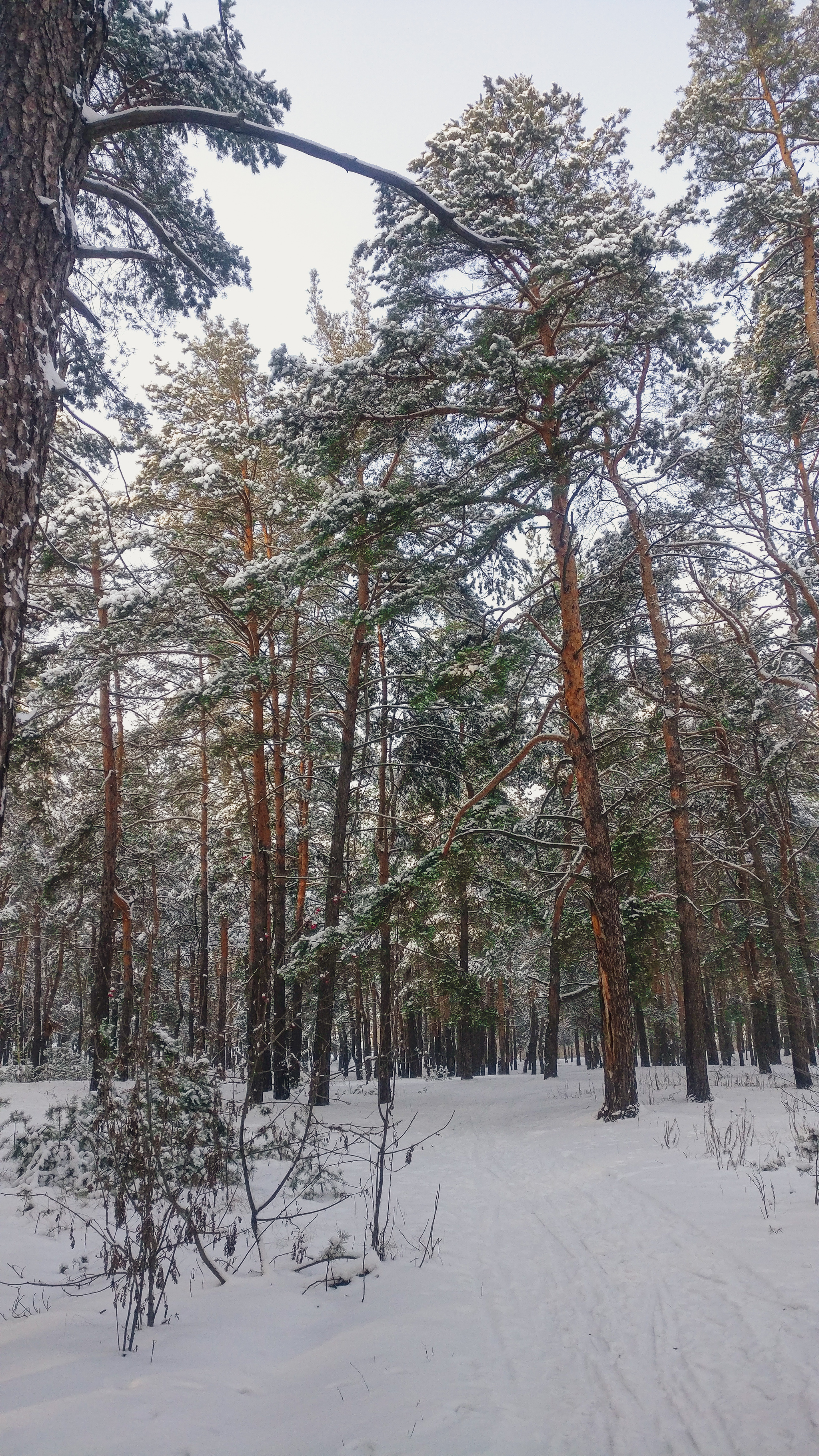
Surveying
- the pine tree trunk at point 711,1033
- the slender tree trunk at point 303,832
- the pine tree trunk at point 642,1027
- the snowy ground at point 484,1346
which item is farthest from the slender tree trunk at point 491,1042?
the snowy ground at point 484,1346

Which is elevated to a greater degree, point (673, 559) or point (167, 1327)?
point (673, 559)

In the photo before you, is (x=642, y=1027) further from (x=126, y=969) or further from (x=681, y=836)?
(x=126, y=969)

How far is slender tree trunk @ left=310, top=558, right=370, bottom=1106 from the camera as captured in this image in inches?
485

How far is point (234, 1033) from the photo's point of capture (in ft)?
18.2

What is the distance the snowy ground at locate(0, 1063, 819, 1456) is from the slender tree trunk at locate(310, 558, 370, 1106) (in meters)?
5.71

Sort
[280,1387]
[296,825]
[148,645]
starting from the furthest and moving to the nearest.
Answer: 1. [296,825]
2. [148,645]
3. [280,1387]

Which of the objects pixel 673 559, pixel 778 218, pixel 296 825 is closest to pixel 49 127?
pixel 778 218

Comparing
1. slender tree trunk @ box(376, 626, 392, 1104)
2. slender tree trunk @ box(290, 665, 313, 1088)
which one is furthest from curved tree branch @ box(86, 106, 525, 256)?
slender tree trunk @ box(290, 665, 313, 1088)

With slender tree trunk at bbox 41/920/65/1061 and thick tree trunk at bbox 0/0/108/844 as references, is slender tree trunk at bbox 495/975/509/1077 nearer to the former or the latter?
slender tree trunk at bbox 41/920/65/1061

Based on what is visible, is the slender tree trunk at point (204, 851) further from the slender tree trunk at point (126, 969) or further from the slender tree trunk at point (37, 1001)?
the slender tree trunk at point (37, 1001)

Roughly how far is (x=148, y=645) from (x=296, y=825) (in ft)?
26.4

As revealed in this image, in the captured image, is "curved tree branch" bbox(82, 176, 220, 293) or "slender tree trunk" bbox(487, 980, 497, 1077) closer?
"curved tree branch" bbox(82, 176, 220, 293)

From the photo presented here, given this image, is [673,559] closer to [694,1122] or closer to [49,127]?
[694,1122]

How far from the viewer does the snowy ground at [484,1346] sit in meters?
2.95
